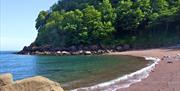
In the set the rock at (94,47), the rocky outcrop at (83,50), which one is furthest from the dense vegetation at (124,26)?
the rocky outcrop at (83,50)

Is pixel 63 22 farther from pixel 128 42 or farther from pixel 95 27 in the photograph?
pixel 128 42

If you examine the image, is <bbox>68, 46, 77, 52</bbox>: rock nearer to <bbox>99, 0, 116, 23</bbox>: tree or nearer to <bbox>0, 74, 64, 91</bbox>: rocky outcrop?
<bbox>99, 0, 116, 23</bbox>: tree

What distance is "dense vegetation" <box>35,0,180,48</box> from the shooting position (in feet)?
277

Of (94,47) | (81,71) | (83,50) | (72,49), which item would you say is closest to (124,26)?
(94,47)

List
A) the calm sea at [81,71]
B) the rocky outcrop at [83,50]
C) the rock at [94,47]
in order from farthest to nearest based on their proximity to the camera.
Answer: the rock at [94,47] → the rocky outcrop at [83,50] → the calm sea at [81,71]

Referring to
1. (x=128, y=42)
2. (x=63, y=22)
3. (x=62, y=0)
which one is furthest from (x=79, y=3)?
(x=128, y=42)

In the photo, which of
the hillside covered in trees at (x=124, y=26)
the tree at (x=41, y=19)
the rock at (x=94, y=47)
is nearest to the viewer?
the hillside covered in trees at (x=124, y=26)

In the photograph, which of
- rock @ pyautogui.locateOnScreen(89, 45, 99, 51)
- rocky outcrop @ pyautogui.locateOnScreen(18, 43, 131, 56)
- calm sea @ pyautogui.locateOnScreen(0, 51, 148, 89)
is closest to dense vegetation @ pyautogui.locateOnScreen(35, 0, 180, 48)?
rock @ pyautogui.locateOnScreen(89, 45, 99, 51)

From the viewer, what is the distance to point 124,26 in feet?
298

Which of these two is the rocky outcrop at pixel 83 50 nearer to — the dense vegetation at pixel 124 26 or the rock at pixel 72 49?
the rock at pixel 72 49

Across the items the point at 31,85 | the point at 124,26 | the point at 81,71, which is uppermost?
the point at 124,26

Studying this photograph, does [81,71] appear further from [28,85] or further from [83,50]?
[83,50]

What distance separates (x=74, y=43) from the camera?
93.2 m

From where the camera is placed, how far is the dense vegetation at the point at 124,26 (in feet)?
Answer: 277
